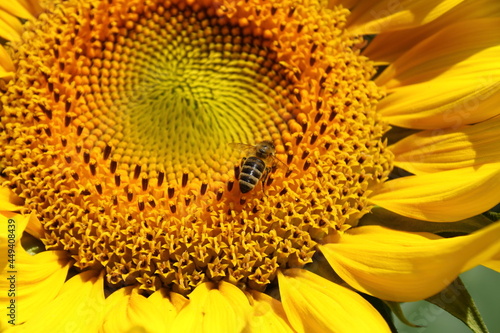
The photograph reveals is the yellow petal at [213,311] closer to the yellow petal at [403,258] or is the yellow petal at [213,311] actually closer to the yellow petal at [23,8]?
the yellow petal at [403,258]

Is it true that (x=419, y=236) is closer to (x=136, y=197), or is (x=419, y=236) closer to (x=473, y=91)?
(x=473, y=91)

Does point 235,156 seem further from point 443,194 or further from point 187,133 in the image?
point 443,194

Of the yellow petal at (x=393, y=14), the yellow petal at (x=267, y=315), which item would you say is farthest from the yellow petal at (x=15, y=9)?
the yellow petal at (x=267, y=315)

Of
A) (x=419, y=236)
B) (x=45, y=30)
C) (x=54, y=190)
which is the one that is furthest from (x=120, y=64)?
(x=419, y=236)

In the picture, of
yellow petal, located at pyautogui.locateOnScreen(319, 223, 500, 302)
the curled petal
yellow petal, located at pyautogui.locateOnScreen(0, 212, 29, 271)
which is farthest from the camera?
the curled petal

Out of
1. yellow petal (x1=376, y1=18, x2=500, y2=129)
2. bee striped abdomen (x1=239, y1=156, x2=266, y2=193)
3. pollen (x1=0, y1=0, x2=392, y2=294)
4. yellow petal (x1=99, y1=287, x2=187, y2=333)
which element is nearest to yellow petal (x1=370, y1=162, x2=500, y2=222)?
pollen (x1=0, y1=0, x2=392, y2=294)

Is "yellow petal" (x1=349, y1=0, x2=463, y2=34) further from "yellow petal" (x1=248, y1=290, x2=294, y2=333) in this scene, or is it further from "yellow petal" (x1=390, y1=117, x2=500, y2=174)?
"yellow petal" (x1=248, y1=290, x2=294, y2=333)

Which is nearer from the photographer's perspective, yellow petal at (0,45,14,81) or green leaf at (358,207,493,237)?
green leaf at (358,207,493,237)
